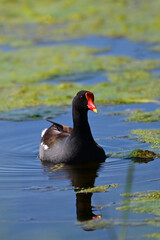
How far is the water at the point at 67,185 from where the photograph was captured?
377 cm

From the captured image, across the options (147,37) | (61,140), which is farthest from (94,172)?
(147,37)

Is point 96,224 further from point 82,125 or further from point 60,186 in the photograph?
point 82,125

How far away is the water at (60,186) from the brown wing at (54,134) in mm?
237

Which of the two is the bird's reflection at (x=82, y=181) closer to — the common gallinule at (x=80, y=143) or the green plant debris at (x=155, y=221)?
the common gallinule at (x=80, y=143)

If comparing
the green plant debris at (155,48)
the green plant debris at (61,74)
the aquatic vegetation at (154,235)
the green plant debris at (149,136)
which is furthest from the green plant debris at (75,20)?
the aquatic vegetation at (154,235)

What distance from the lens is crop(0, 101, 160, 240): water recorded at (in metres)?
3.81

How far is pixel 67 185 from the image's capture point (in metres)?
4.95

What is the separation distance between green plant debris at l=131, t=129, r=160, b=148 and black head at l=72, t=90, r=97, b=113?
0.97 m

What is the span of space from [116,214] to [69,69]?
6384mm

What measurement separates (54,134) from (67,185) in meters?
1.40

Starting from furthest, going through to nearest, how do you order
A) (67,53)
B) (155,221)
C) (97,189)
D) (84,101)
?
(67,53)
(84,101)
(97,189)
(155,221)

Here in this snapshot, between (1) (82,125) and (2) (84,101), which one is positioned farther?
(1) (82,125)

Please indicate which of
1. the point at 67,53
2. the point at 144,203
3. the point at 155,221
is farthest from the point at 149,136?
the point at 67,53

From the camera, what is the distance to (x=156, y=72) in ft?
31.6
